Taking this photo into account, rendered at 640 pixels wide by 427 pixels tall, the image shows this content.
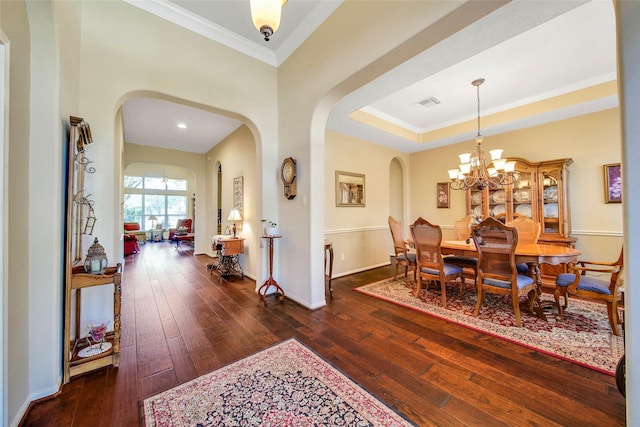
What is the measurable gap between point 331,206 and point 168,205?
953 cm

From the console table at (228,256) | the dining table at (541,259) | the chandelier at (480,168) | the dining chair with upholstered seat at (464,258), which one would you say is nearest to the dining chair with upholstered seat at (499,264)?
the dining table at (541,259)

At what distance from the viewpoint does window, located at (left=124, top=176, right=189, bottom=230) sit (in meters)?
9.86

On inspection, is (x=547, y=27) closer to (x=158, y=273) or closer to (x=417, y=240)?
(x=417, y=240)

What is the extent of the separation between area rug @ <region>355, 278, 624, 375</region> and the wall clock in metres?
1.80

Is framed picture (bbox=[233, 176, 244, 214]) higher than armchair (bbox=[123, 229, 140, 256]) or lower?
higher

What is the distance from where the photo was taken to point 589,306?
2873 millimetres

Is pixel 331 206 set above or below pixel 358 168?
below

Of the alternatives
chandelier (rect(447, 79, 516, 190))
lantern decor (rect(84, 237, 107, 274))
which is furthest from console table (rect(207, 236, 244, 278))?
chandelier (rect(447, 79, 516, 190))

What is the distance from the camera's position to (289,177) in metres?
3.12

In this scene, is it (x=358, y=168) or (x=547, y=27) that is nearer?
(x=547, y=27)

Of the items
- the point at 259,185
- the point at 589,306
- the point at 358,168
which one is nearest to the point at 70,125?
the point at 259,185

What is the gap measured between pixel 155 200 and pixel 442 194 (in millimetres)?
11275

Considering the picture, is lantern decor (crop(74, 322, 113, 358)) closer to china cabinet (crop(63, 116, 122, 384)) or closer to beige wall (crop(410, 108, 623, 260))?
china cabinet (crop(63, 116, 122, 384))

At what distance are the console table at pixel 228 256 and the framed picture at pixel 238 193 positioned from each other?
671mm
